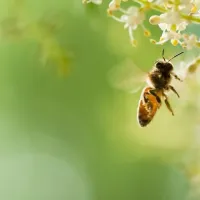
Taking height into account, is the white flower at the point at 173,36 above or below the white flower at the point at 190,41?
above

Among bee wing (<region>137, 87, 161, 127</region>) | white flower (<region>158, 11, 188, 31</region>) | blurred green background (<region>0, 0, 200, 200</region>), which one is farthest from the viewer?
blurred green background (<region>0, 0, 200, 200</region>)

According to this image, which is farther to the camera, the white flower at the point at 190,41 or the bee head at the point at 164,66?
the bee head at the point at 164,66

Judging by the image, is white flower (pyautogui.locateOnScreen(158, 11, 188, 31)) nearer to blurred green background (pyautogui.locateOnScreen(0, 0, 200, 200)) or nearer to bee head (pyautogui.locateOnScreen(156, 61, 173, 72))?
bee head (pyautogui.locateOnScreen(156, 61, 173, 72))

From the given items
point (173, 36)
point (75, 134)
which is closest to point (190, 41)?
point (173, 36)

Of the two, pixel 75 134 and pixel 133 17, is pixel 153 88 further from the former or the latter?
pixel 75 134

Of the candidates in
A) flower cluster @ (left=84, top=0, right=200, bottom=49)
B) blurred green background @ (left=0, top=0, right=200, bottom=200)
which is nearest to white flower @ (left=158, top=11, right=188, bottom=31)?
flower cluster @ (left=84, top=0, right=200, bottom=49)

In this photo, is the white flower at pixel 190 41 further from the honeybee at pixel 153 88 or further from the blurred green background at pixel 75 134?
the blurred green background at pixel 75 134

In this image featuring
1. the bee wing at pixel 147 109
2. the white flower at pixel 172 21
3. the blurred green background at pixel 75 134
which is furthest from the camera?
the blurred green background at pixel 75 134

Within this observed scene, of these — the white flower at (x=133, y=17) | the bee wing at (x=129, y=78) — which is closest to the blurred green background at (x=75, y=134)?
the bee wing at (x=129, y=78)
